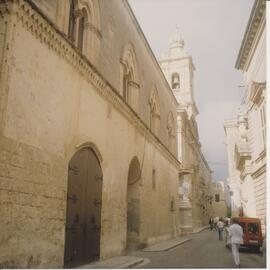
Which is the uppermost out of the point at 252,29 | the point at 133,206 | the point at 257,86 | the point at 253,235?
the point at 252,29

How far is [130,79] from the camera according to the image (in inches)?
562

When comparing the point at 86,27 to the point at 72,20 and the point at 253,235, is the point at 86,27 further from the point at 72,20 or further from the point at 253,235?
the point at 253,235

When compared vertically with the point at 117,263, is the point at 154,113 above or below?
above

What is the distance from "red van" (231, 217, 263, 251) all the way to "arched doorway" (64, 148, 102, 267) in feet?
23.1

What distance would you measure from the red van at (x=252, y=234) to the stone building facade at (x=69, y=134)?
386 centimetres

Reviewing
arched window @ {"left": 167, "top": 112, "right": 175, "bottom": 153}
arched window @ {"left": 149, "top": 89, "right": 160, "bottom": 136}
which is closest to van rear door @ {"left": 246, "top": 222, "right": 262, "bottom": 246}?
arched window @ {"left": 149, "top": 89, "right": 160, "bottom": 136}

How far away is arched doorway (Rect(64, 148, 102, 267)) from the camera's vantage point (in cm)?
820

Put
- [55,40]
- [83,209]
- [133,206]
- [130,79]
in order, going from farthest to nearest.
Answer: [130,79], [133,206], [83,209], [55,40]

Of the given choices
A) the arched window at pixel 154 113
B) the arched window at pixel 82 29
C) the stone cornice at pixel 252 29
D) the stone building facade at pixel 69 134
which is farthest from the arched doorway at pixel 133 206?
the stone cornice at pixel 252 29

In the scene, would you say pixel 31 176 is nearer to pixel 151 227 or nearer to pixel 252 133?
pixel 151 227

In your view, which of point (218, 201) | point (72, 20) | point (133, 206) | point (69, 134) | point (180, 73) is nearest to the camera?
point (69, 134)

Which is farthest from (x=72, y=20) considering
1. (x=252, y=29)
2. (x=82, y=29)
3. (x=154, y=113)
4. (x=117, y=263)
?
(x=252, y=29)

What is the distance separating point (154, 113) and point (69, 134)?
1017 centimetres

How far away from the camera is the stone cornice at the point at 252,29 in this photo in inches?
589
